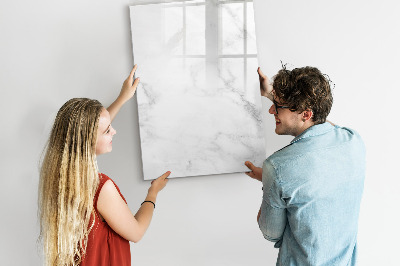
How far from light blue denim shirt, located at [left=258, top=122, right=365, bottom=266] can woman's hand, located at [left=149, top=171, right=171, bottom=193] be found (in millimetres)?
471

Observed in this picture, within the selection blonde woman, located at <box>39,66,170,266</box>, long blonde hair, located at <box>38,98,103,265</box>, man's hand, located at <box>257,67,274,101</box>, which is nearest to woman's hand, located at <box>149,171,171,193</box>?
blonde woman, located at <box>39,66,170,266</box>

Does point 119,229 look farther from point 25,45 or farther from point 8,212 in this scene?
point 25,45

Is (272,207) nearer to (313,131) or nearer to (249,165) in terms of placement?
(313,131)

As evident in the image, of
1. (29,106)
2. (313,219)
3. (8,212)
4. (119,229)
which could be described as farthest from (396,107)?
(8,212)

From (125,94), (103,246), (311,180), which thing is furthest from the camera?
(125,94)

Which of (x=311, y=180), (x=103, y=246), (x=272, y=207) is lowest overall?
(x=103, y=246)

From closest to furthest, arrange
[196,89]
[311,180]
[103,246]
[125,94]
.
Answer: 1. [311,180]
2. [103,246]
3. [125,94]
4. [196,89]

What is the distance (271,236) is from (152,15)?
1.04 meters

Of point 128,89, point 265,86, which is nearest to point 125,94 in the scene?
point 128,89

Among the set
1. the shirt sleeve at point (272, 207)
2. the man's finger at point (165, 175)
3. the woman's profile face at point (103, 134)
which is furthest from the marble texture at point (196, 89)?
the shirt sleeve at point (272, 207)

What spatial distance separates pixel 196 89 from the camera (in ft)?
6.01

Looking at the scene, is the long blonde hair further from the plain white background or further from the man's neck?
the man's neck

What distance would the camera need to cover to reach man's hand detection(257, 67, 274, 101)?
1.85m

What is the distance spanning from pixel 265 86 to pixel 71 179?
3.08ft
